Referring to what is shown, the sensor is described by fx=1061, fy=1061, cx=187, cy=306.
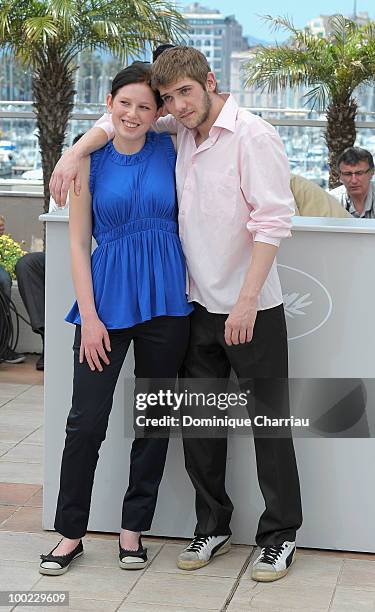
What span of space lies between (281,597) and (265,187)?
129cm

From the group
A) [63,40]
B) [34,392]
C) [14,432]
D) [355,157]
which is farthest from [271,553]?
[63,40]

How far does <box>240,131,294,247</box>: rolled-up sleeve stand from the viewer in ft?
10.6

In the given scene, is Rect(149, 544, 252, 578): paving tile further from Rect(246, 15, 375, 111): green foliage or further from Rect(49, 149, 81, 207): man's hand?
Rect(246, 15, 375, 111): green foliage

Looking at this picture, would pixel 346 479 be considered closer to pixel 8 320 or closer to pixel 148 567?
pixel 148 567

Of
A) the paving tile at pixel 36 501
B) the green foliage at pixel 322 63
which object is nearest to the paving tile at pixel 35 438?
the paving tile at pixel 36 501

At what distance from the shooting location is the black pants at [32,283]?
22.5ft

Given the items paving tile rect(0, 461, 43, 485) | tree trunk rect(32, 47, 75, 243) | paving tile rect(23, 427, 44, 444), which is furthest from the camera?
tree trunk rect(32, 47, 75, 243)

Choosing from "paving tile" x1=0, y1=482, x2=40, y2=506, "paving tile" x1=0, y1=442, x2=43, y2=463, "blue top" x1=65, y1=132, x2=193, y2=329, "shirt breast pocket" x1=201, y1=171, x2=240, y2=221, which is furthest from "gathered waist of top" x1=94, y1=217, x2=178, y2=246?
"paving tile" x1=0, y1=442, x2=43, y2=463

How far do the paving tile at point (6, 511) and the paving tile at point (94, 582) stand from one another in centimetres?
59

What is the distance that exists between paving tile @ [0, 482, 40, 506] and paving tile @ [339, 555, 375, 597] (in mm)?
1369

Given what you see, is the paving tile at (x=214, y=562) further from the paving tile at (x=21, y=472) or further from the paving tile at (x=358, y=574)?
the paving tile at (x=21, y=472)

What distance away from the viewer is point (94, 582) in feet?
Answer: 11.3

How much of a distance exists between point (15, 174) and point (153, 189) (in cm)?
799

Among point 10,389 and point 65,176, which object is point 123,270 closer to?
point 65,176
